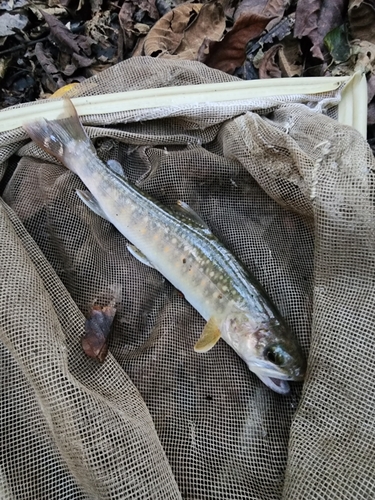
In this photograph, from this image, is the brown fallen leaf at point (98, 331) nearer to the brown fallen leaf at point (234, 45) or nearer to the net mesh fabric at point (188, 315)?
the net mesh fabric at point (188, 315)

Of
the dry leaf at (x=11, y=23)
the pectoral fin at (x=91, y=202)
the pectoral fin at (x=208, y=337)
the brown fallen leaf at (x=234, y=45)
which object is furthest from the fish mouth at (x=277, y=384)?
the dry leaf at (x=11, y=23)

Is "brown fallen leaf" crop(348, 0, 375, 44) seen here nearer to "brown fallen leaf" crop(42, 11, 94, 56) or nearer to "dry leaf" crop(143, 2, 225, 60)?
"dry leaf" crop(143, 2, 225, 60)

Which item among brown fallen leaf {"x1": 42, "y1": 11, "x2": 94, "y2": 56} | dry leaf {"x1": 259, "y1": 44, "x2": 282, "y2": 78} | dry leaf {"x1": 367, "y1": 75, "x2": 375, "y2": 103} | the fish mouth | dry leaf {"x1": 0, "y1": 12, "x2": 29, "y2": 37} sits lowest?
the fish mouth

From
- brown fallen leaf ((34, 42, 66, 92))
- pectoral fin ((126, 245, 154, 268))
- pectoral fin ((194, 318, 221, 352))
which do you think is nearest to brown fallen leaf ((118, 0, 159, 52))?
brown fallen leaf ((34, 42, 66, 92))

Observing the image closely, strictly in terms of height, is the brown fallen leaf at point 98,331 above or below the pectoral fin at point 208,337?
above

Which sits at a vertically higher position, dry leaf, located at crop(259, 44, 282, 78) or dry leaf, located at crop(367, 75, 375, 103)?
dry leaf, located at crop(259, 44, 282, 78)
